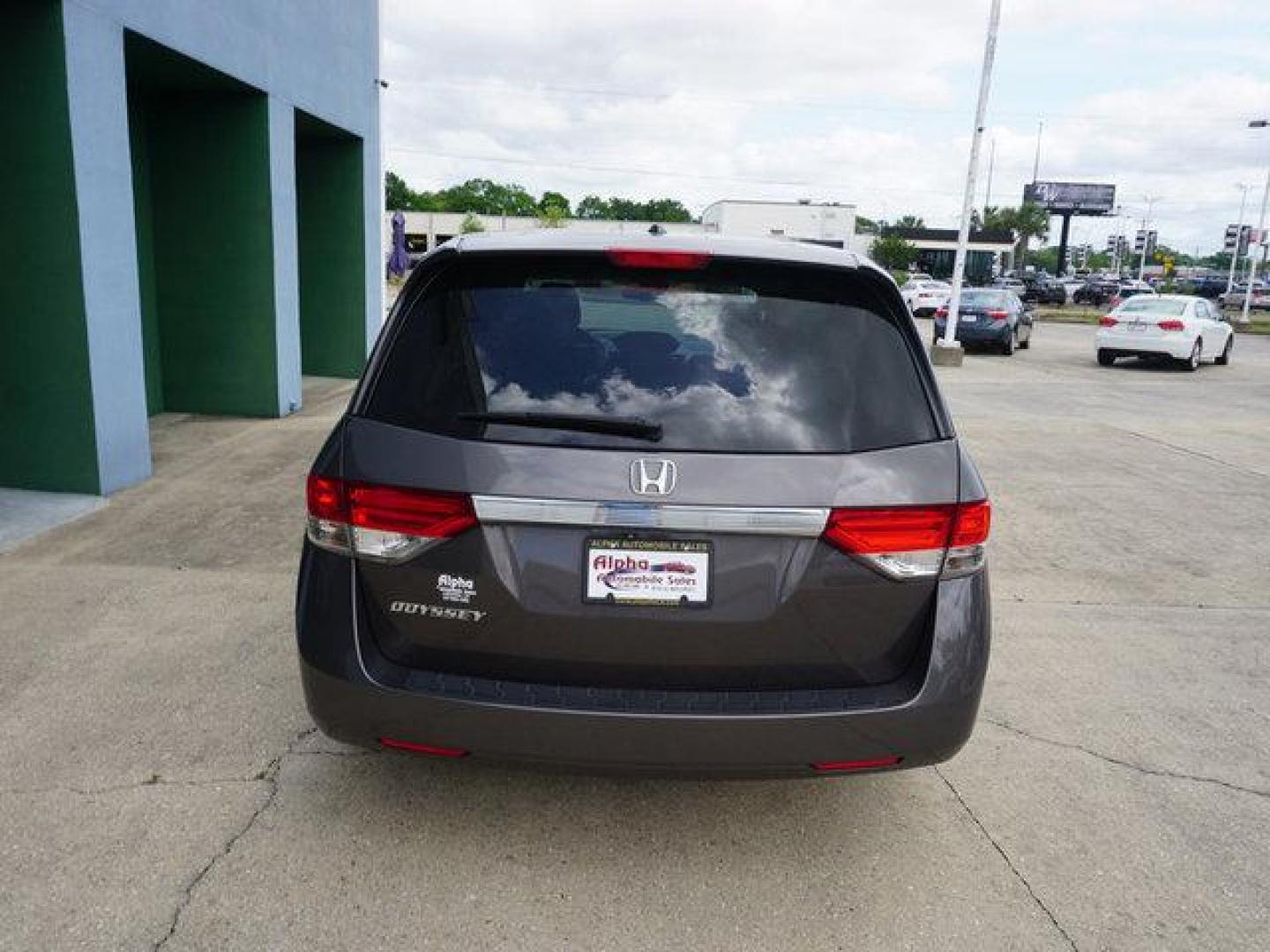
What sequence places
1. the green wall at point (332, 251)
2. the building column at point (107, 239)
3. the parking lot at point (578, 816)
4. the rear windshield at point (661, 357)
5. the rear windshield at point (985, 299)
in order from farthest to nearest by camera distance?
the rear windshield at point (985, 299), the green wall at point (332, 251), the building column at point (107, 239), the parking lot at point (578, 816), the rear windshield at point (661, 357)

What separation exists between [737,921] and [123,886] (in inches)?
66.9

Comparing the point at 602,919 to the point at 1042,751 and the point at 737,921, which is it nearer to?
the point at 737,921

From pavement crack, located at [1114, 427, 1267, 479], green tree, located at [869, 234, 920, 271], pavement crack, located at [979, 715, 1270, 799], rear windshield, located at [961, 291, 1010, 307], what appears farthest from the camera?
green tree, located at [869, 234, 920, 271]

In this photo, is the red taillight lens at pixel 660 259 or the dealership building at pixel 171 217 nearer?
the red taillight lens at pixel 660 259

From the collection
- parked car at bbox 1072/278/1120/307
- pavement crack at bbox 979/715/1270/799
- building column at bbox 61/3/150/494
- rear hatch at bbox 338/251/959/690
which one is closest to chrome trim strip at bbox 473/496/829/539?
rear hatch at bbox 338/251/959/690

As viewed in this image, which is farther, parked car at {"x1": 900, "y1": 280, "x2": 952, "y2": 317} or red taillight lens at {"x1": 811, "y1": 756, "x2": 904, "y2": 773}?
parked car at {"x1": 900, "y1": 280, "x2": 952, "y2": 317}

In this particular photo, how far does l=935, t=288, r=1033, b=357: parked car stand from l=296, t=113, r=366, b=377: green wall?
1386cm

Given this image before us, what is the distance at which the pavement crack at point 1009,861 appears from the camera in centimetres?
274

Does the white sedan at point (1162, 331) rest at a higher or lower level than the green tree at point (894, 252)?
lower

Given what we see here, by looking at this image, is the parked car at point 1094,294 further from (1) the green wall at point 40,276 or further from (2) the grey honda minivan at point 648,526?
(2) the grey honda minivan at point 648,526

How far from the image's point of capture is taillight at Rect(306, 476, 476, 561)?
2.55 metres

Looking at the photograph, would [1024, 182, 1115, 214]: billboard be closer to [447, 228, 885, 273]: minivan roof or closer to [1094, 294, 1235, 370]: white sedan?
[1094, 294, 1235, 370]: white sedan

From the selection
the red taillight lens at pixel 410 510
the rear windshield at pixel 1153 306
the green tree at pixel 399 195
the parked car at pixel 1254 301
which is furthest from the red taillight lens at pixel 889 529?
the green tree at pixel 399 195

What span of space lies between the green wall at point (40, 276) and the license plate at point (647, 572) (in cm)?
566
